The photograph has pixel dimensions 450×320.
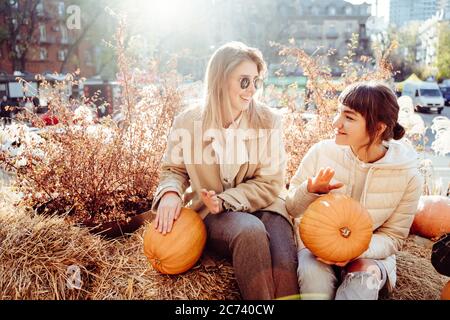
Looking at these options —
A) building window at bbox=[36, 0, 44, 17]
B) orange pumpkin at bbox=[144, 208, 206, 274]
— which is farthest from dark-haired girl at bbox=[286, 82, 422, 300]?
building window at bbox=[36, 0, 44, 17]

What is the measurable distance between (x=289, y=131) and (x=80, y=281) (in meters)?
2.62

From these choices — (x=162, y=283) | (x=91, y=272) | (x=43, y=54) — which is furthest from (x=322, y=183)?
(x=43, y=54)

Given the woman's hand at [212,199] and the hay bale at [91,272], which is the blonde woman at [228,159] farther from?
the hay bale at [91,272]

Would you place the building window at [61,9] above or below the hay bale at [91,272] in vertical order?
above

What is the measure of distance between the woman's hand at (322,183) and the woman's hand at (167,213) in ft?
2.44

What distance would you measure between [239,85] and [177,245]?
0.99m

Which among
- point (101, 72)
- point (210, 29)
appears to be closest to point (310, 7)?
point (210, 29)

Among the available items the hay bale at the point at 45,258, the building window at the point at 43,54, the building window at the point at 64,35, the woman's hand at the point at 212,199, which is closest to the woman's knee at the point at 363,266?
the woman's hand at the point at 212,199

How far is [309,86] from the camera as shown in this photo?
14.2 ft

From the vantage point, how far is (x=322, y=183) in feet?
7.31

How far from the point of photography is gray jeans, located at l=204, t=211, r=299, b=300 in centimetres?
204

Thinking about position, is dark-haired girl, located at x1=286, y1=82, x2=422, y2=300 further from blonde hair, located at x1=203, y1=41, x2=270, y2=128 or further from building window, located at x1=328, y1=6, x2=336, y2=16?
building window, located at x1=328, y1=6, x2=336, y2=16

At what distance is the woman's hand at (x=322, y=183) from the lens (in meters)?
2.19

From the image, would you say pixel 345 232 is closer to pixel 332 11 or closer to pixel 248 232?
pixel 248 232
